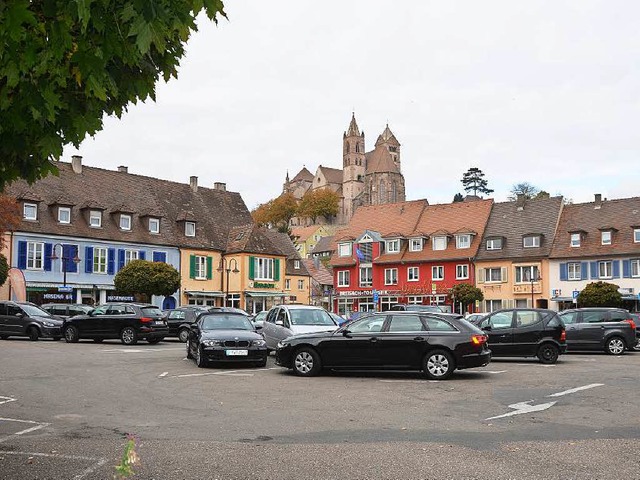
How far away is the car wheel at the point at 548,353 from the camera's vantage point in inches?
808

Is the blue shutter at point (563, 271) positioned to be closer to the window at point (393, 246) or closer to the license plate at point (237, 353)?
the window at point (393, 246)

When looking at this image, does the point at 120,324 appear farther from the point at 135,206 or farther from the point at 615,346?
the point at 135,206

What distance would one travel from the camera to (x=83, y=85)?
6312 millimetres

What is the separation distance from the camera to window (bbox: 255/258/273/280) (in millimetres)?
59406

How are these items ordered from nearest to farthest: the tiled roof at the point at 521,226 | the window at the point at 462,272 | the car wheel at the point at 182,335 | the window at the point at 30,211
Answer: the car wheel at the point at 182,335 → the window at the point at 30,211 → the tiled roof at the point at 521,226 → the window at the point at 462,272

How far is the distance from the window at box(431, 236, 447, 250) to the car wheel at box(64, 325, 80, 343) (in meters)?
39.4

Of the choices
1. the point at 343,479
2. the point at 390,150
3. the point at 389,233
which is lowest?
the point at 343,479

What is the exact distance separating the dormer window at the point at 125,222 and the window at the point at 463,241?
90.4ft

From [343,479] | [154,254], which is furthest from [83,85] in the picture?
[154,254]

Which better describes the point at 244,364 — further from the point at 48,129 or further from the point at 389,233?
the point at 389,233

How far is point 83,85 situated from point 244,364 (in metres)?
14.5

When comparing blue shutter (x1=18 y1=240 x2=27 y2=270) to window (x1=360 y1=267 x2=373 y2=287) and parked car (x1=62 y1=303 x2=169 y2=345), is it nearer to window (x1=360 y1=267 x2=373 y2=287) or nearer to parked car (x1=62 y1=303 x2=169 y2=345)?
parked car (x1=62 y1=303 x2=169 y2=345)

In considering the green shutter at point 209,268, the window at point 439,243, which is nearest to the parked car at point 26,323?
the green shutter at point 209,268

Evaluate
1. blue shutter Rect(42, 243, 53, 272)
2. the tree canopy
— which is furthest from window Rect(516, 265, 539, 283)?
Result: the tree canopy
